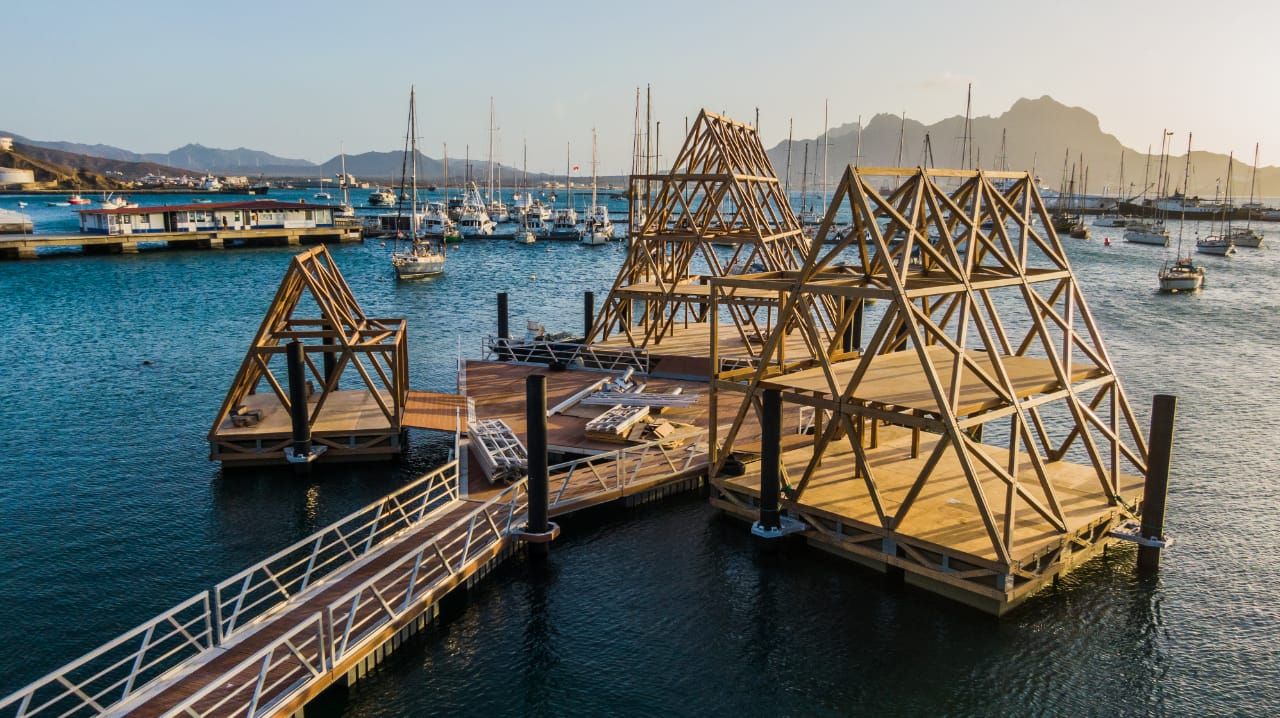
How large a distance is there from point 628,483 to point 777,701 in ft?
32.9

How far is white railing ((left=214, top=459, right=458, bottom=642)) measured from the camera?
67.0 ft

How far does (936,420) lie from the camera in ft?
71.2

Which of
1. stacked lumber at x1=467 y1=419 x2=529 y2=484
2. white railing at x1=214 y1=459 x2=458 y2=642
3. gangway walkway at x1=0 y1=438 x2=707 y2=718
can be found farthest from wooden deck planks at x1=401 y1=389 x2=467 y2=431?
gangway walkway at x1=0 y1=438 x2=707 y2=718

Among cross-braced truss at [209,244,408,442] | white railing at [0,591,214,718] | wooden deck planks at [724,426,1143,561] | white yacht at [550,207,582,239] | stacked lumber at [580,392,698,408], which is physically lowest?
white railing at [0,591,214,718]

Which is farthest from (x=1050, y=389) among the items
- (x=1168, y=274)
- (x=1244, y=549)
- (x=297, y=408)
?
(x=1168, y=274)

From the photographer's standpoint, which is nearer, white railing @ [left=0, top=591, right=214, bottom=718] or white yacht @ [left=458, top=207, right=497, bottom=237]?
white railing @ [left=0, top=591, right=214, bottom=718]

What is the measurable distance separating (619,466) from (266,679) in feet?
40.7

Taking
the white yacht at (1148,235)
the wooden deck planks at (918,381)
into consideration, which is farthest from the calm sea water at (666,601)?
the white yacht at (1148,235)

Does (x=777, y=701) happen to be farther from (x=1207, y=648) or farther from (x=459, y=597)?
Answer: (x=1207, y=648)

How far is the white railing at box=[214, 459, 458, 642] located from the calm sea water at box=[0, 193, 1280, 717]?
1009 millimetres

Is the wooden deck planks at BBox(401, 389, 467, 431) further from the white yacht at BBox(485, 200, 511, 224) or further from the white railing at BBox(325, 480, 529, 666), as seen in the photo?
the white yacht at BBox(485, 200, 511, 224)

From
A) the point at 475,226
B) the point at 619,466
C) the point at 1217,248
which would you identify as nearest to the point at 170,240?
the point at 475,226

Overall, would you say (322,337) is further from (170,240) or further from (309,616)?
(170,240)

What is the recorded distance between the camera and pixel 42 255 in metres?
109
